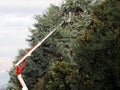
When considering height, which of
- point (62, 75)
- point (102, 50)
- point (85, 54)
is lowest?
point (62, 75)

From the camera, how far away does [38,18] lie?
303ft

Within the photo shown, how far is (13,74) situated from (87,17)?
15.9m

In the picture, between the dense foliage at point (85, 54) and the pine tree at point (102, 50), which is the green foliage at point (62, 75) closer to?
the dense foliage at point (85, 54)

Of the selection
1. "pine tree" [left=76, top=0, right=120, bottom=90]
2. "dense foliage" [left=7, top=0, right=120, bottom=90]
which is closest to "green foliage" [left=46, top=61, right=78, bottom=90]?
"dense foliage" [left=7, top=0, right=120, bottom=90]

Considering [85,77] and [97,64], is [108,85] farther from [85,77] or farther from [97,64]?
[85,77]

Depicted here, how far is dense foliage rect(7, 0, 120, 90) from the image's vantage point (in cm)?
5100

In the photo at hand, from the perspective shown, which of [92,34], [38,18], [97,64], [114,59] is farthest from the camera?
[38,18]

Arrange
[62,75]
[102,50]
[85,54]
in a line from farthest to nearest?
[62,75]
[85,54]
[102,50]

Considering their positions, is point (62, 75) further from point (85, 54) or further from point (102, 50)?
point (102, 50)

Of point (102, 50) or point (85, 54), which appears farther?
point (85, 54)

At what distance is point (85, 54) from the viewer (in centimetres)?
5556

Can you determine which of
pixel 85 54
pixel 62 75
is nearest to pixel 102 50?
pixel 85 54

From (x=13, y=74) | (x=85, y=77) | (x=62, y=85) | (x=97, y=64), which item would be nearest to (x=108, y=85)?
(x=97, y=64)

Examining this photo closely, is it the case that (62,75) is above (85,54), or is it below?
below
